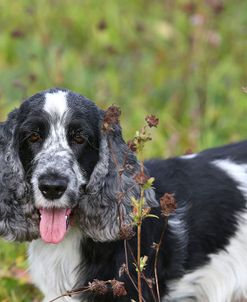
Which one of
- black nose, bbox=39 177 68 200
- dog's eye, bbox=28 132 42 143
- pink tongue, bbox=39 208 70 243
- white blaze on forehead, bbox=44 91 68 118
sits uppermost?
white blaze on forehead, bbox=44 91 68 118

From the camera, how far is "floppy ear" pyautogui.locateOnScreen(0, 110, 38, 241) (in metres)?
4.84

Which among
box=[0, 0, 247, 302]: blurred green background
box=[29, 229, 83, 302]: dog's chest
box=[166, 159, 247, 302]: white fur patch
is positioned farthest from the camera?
box=[0, 0, 247, 302]: blurred green background

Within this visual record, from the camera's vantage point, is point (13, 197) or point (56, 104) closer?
point (56, 104)

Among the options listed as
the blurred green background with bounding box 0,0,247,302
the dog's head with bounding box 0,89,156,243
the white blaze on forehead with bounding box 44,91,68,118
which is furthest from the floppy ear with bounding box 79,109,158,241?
the blurred green background with bounding box 0,0,247,302

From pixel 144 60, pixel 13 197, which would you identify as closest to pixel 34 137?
pixel 13 197

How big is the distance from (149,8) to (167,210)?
23.4ft

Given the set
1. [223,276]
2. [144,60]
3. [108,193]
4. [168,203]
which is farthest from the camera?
[144,60]

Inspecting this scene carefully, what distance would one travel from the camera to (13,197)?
488 centimetres

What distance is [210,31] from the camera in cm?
877

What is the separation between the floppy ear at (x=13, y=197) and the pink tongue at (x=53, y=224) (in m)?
0.15

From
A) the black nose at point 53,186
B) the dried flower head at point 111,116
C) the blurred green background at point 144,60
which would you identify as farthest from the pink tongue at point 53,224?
the blurred green background at point 144,60

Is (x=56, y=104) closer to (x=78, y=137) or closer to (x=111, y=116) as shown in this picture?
(x=78, y=137)

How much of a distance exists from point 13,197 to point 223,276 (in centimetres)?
138

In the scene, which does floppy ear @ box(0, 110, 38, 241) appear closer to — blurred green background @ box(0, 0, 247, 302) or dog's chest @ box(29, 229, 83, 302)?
dog's chest @ box(29, 229, 83, 302)
